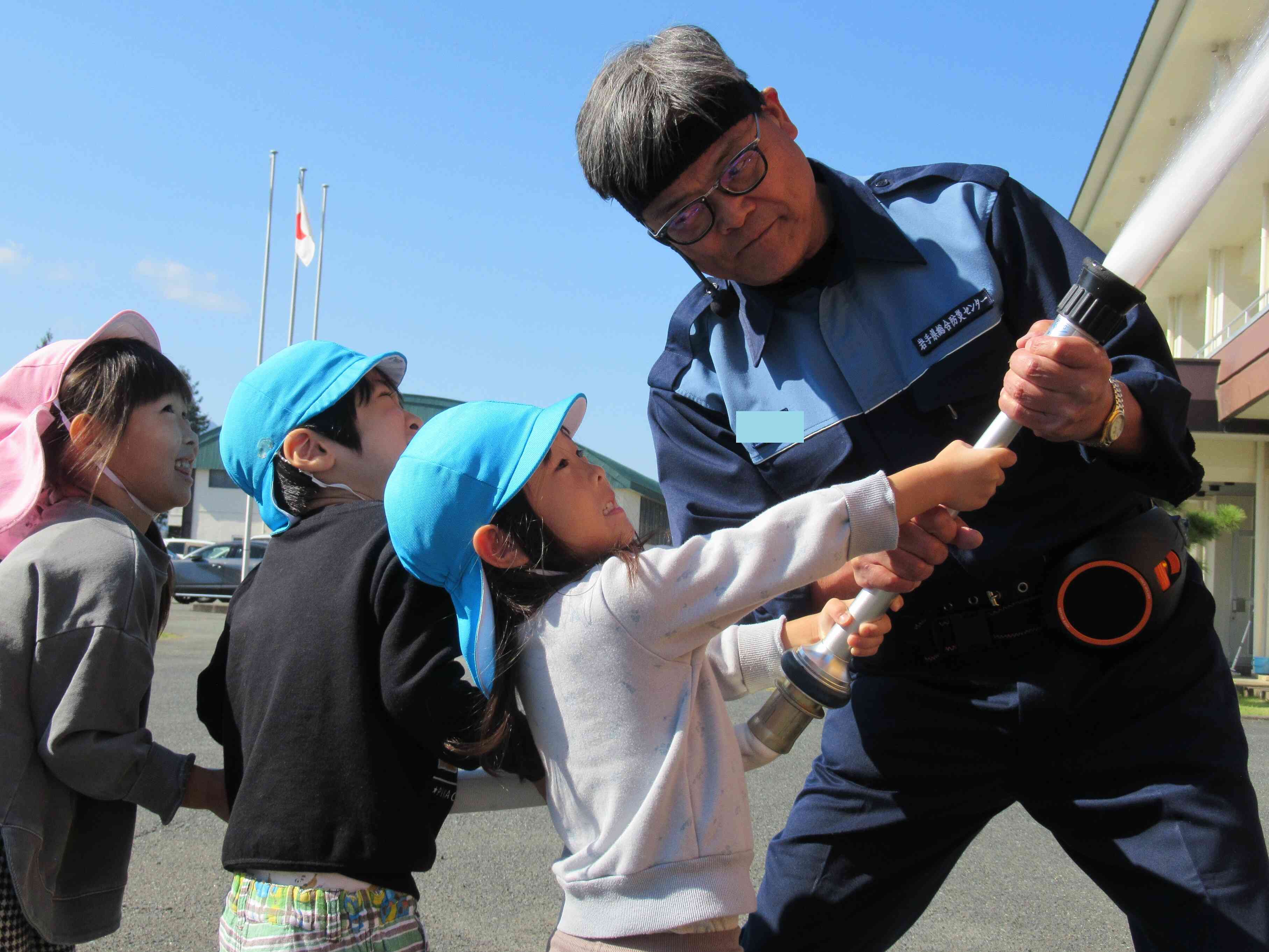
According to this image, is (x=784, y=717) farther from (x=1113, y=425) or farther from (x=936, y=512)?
(x=1113, y=425)

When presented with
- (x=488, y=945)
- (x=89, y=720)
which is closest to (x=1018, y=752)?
(x=89, y=720)

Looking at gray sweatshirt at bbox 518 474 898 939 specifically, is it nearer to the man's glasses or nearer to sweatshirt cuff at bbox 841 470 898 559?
sweatshirt cuff at bbox 841 470 898 559

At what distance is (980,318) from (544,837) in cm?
340

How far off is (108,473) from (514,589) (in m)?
1.03

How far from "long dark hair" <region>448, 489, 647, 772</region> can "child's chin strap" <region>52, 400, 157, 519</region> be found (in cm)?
97

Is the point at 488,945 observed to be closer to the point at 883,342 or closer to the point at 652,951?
the point at 652,951

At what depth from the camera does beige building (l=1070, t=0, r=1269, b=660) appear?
854 centimetres

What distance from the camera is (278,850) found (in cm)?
182

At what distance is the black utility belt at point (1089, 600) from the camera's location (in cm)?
198

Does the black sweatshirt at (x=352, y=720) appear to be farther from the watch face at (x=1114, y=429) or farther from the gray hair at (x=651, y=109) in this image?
the watch face at (x=1114, y=429)

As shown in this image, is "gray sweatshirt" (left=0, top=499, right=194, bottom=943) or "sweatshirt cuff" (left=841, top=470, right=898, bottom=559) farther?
"gray sweatshirt" (left=0, top=499, right=194, bottom=943)

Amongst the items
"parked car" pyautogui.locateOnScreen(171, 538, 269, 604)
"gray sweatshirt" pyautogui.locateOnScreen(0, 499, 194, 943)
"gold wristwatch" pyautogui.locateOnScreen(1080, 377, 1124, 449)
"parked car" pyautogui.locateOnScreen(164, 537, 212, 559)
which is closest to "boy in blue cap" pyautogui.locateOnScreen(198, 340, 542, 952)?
"gray sweatshirt" pyautogui.locateOnScreen(0, 499, 194, 943)

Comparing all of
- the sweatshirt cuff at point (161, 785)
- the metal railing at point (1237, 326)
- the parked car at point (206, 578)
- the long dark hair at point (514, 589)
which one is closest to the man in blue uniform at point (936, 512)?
the long dark hair at point (514, 589)

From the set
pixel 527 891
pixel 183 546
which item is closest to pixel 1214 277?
pixel 527 891
